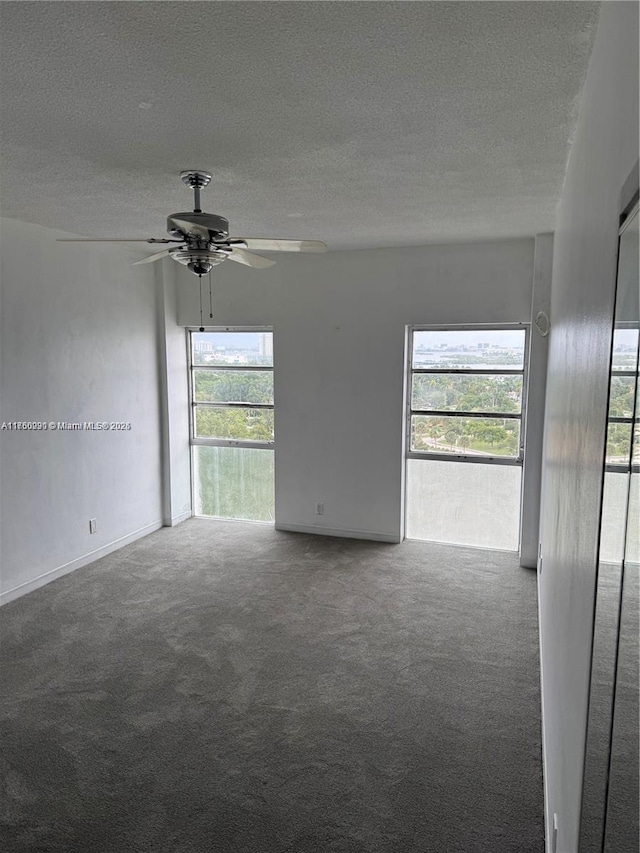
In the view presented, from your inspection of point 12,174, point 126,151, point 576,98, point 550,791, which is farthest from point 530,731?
point 12,174

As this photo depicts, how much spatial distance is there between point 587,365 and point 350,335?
158 inches

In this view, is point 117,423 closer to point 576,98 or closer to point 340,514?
point 340,514

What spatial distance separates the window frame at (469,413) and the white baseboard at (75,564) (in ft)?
8.84

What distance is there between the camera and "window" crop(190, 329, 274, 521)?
20.3 ft

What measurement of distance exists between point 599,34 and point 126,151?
2.02 m

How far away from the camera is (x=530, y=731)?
9.84ft

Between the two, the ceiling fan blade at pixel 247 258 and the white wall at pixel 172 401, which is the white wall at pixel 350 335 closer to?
the white wall at pixel 172 401

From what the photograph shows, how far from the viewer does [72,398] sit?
4965 millimetres

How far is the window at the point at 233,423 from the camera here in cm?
620

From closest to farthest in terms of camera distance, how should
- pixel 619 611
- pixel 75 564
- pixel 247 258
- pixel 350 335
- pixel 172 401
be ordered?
pixel 619 611 → pixel 247 258 → pixel 75 564 → pixel 350 335 → pixel 172 401

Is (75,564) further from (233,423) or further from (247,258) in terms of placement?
(247,258)

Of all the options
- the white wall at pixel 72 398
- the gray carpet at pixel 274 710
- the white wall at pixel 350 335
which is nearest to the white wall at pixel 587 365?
the gray carpet at pixel 274 710

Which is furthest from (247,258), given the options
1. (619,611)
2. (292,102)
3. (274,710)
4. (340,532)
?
(340,532)

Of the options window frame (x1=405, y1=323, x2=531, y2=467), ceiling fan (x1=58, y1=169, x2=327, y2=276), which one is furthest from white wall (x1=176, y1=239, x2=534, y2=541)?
ceiling fan (x1=58, y1=169, x2=327, y2=276)
